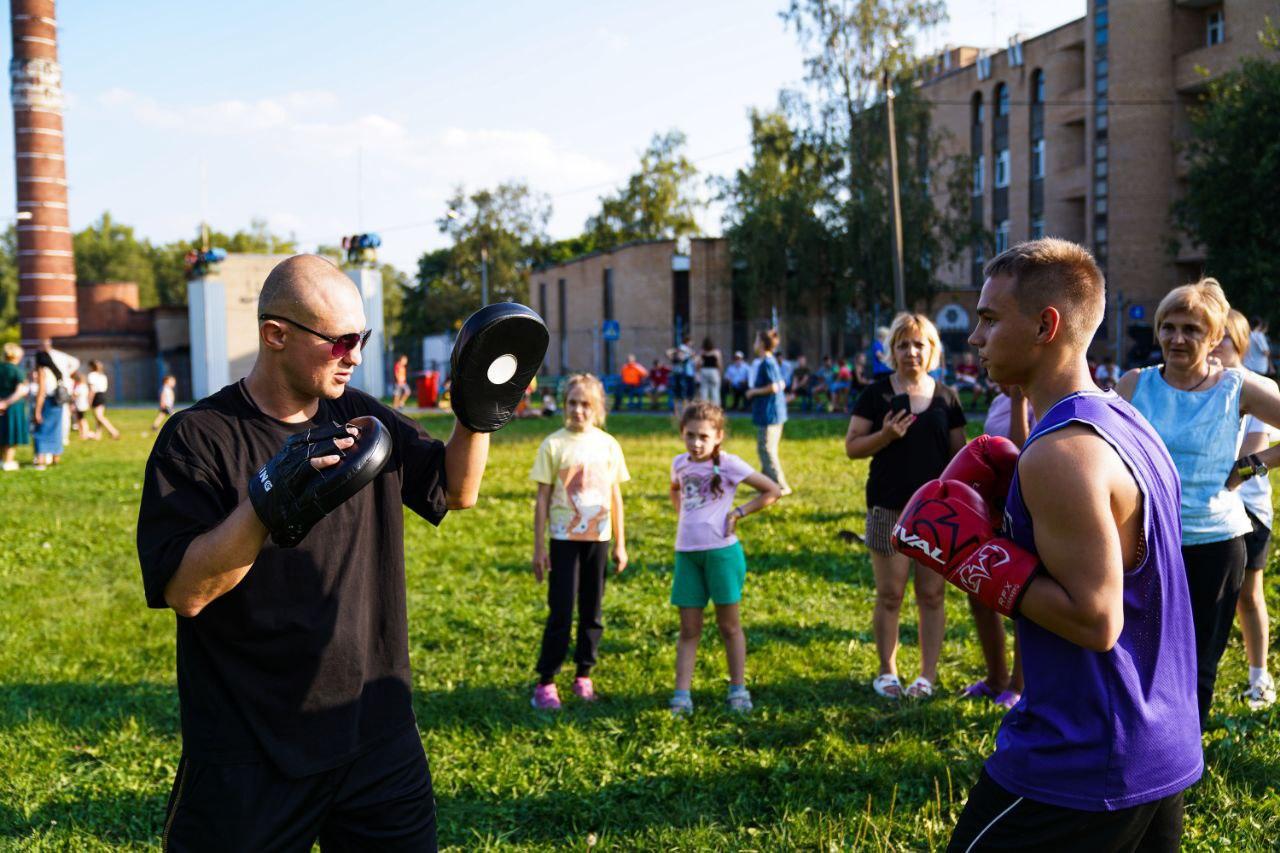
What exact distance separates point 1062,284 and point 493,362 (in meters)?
1.42

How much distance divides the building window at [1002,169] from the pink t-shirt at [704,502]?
41.3 metres

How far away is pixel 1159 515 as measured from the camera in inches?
87.7

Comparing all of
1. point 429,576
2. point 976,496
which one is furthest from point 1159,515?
point 429,576

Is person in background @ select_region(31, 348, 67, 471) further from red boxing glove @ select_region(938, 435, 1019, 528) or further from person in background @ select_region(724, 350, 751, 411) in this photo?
red boxing glove @ select_region(938, 435, 1019, 528)

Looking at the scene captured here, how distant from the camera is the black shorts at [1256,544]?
16.2 ft

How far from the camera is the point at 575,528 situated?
18.3ft

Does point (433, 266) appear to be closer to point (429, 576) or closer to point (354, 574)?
point (429, 576)

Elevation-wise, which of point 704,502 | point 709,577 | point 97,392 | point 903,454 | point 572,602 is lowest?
point 572,602

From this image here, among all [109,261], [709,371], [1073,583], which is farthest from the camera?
[109,261]

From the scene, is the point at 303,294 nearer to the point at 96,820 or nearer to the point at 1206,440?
the point at 96,820

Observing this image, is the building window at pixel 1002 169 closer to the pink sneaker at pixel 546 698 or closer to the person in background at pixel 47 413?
the person in background at pixel 47 413

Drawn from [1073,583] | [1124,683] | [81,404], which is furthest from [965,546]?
[81,404]

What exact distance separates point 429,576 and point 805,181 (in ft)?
95.5

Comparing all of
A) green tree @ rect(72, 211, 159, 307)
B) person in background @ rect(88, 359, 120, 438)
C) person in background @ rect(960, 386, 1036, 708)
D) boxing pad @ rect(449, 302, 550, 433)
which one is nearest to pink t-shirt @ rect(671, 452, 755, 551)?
person in background @ rect(960, 386, 1036, 708)
